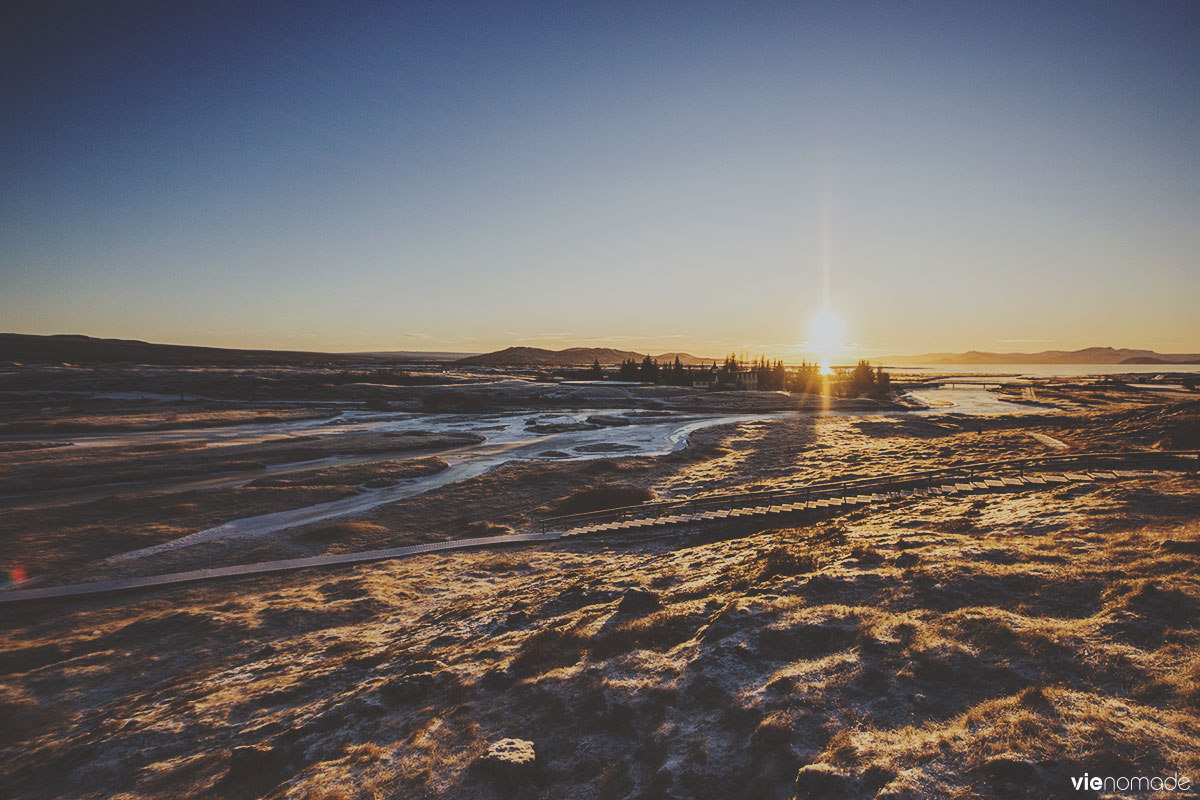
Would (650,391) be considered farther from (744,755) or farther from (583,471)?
(744,755)

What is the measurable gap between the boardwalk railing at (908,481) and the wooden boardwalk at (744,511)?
3 cm

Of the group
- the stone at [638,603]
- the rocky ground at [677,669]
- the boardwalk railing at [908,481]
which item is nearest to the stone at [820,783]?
the rocky ground at [677,669]

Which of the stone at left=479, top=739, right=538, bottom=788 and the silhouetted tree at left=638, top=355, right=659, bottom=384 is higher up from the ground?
the silhouetted tree at left=638, top=355, right=659, bottom=384

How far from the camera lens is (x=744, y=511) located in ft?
52.0

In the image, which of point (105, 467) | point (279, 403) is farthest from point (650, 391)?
point (105, 467)

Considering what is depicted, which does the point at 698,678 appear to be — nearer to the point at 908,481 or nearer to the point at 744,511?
the point at 744,511

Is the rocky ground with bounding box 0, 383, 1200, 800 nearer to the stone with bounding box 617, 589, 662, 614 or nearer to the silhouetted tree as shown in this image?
the stone with bounding box 617, 589, 662, 614

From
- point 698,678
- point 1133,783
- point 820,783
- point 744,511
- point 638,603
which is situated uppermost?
point 1133,783

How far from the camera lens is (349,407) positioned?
59844 mm

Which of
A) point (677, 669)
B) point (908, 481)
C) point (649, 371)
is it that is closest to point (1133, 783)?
point (677, 669)

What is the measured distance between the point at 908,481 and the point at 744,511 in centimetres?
565

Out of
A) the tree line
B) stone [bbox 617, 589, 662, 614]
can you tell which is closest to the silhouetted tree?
the tree line

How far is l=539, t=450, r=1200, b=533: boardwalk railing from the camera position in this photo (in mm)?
15617

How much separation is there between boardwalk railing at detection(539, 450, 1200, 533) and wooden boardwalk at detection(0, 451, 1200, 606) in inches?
1.4
